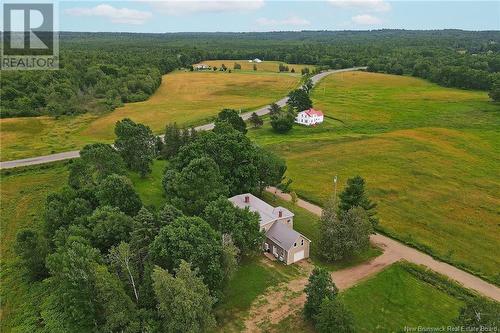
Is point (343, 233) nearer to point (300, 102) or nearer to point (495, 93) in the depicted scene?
point (300, 102)

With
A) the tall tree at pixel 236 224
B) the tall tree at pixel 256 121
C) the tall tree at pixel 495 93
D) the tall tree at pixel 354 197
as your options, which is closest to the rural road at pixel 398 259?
the tall tree at pixel 354 197

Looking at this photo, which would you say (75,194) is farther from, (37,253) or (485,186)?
(485,186)

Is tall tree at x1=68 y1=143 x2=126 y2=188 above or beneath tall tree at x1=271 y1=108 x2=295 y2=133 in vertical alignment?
beneath

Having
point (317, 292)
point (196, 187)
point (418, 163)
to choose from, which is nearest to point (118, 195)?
point (196, 187)

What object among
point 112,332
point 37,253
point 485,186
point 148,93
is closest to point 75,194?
point 37,253

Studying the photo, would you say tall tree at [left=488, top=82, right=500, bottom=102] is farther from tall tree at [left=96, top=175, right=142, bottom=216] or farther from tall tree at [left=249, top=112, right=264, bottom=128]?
tall tree at [left=96, top=175, right=142, bottom=216]

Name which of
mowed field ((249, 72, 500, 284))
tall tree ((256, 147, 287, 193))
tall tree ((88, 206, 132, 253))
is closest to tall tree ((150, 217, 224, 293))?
tall tree ((88, 206, 132, 253))

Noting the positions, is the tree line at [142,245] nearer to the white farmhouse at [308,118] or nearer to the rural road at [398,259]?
the rural road at [398,259]
